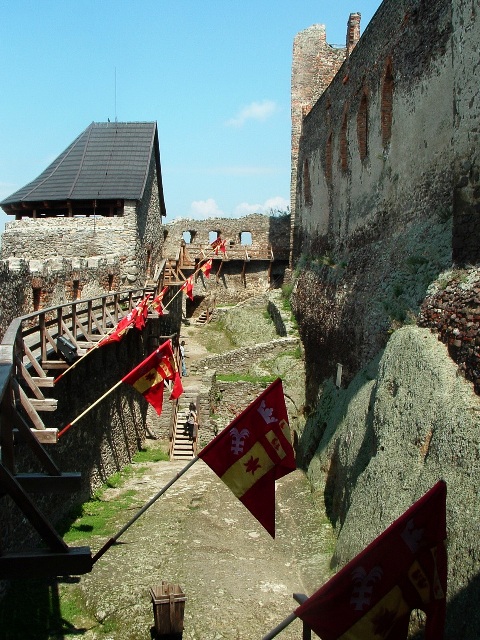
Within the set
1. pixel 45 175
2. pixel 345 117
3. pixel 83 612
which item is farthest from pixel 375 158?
pixel 45 175

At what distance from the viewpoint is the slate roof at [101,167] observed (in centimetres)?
2592

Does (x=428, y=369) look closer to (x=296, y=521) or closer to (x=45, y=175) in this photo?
(x=296, y=521)

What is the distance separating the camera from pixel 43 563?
4.99 meters

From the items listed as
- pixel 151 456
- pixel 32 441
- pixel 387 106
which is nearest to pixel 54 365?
pixel 32 441

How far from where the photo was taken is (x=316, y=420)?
16.9m

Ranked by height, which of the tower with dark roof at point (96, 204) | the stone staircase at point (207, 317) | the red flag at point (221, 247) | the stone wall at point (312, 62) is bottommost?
the stone staircase at point (207, 317)

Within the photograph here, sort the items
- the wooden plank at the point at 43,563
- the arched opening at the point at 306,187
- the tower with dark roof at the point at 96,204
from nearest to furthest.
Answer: the wooden plank at the point at 43,563 → the tower with dark roof at the point at 96,204 → the arched opening at the point at 306,187

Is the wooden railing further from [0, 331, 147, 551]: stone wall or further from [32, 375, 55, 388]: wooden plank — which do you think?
[0, 331, 147, 551]: stone wall

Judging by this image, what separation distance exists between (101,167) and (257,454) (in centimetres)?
2244

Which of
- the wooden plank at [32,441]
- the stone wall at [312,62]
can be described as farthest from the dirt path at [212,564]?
the stone wall at [312,62]

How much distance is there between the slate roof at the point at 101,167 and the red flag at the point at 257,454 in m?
19.0

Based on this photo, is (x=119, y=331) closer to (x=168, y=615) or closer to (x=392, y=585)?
(x=168, y=615)

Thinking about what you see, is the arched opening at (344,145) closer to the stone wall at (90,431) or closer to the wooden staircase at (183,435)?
the stone wall at (90,431)

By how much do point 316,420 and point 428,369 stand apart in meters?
7.85
